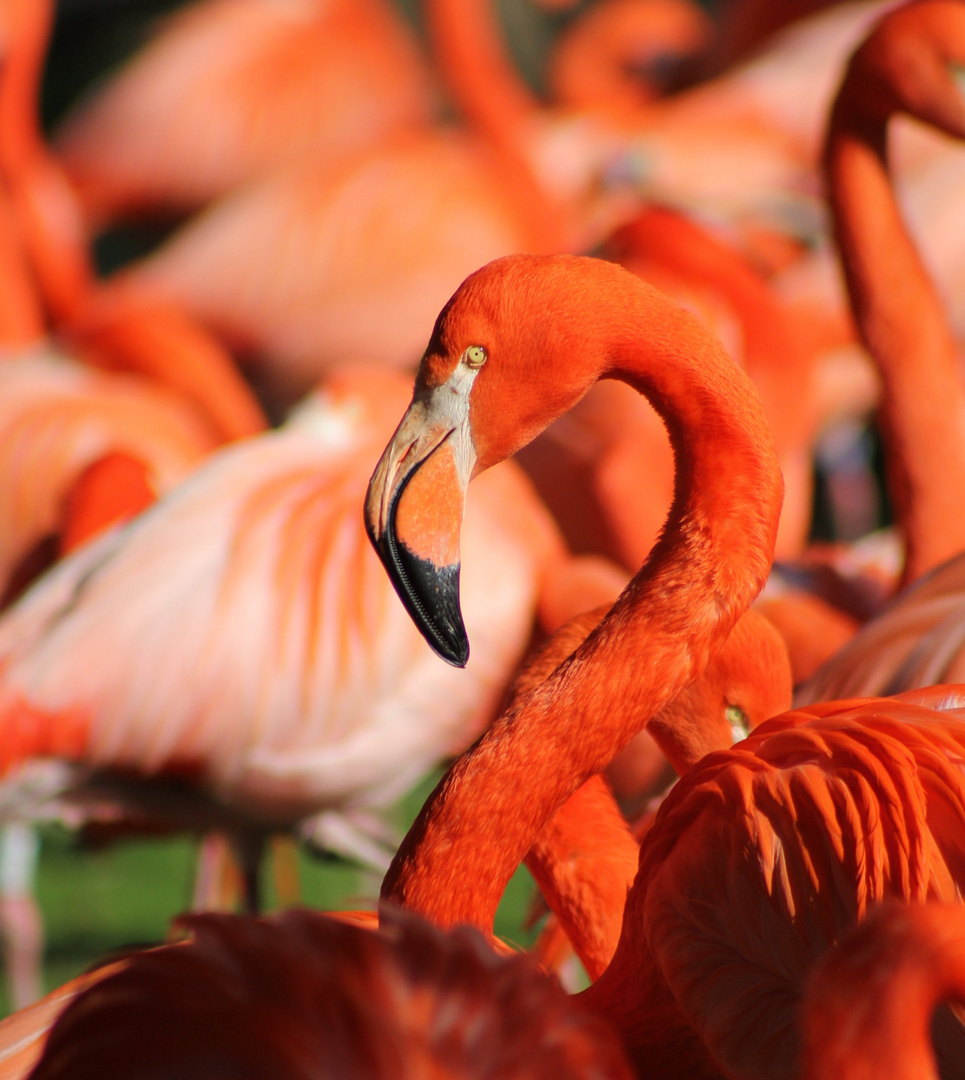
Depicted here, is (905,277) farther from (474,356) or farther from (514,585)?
(474,356)

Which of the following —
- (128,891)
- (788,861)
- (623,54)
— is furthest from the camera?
(623,54)

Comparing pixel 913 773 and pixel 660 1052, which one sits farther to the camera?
pixel 660 1052

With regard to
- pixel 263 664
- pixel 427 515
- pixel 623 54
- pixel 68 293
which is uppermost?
pixel 68 293

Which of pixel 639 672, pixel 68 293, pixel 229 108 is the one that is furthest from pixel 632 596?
pixel 229 108

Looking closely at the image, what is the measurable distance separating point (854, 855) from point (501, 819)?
305mm

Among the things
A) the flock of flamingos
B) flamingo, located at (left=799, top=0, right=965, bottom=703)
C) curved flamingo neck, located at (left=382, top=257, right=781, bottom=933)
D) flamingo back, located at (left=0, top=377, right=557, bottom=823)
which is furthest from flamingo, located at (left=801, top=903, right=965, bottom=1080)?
flamingo back, located at (left=0, top=377, right=557, bottom=823)

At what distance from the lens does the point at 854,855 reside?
1150 millimetres

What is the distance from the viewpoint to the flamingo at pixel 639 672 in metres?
1.20

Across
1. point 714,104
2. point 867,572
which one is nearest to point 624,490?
point 867,572

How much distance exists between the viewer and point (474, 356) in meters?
1.29

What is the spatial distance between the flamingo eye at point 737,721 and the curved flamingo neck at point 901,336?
0.76 meters

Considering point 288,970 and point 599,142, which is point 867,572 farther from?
point 599,142

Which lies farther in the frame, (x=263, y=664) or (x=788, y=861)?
(x=263, y=664)

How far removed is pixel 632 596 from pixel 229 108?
452cm
